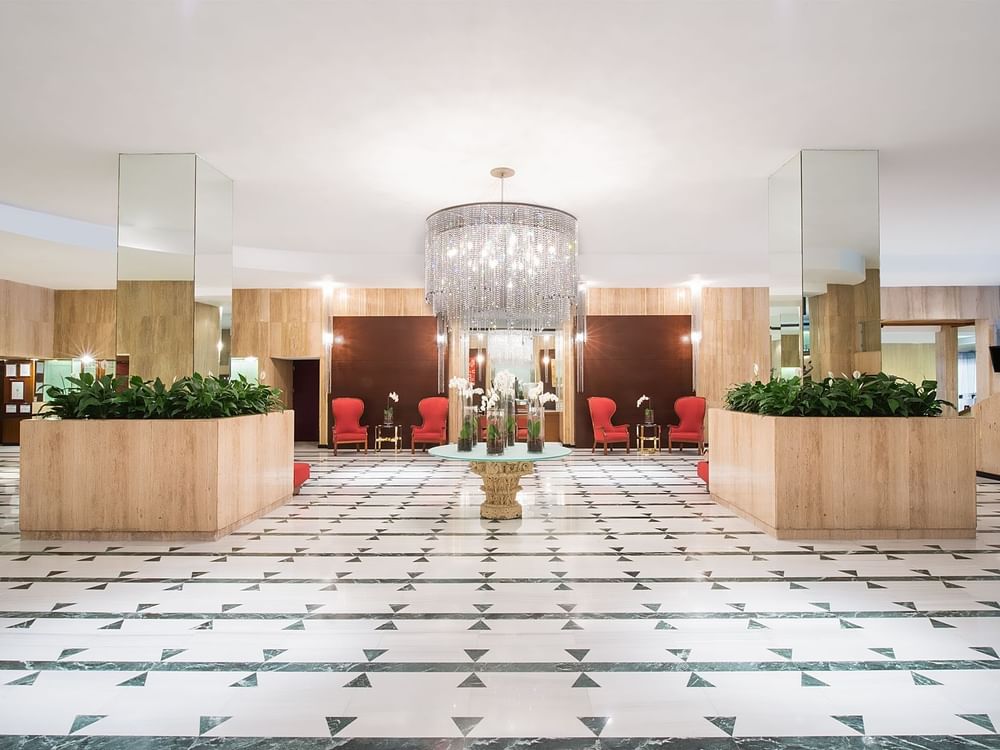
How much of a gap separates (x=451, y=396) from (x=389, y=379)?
1.34 meters

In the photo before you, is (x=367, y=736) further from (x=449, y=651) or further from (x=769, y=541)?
(x=769, y=541)

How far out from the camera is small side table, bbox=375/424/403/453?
1294 cm

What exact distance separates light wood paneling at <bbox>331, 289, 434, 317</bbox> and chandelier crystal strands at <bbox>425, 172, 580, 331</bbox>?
6309mm

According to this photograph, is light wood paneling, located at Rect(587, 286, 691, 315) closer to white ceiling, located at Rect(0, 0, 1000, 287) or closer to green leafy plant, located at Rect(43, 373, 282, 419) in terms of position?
white ceiling, located at Rect(0, 0, 1000, 287)

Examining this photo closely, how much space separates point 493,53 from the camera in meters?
4.20

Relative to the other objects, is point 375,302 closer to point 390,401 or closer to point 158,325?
point 390,401

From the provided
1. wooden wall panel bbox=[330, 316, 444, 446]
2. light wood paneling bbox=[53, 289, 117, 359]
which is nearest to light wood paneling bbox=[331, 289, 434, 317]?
wooden wall panel bbox=[330, 316, 444, 446]

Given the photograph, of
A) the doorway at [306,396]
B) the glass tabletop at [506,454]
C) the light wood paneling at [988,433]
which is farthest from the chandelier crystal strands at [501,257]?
the doorway at [306,396]

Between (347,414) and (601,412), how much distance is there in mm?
4996

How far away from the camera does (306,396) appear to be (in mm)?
15609

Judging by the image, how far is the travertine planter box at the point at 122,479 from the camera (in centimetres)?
546

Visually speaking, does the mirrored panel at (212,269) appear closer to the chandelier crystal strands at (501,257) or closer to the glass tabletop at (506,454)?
the chandelier crystal strands at (501,257)

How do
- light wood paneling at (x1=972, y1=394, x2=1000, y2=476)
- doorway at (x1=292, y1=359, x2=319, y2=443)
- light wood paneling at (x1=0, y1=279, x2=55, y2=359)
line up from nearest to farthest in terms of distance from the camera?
light wood paneling at (x1=972, y1=394, x2=1000, y2=476) → light wood paneling at (x1=0, y1=279, x2=55, y2=359) → doorway at (x1=292, y1=359, x2=319, y2=443)

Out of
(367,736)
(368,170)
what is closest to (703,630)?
(367,736)
